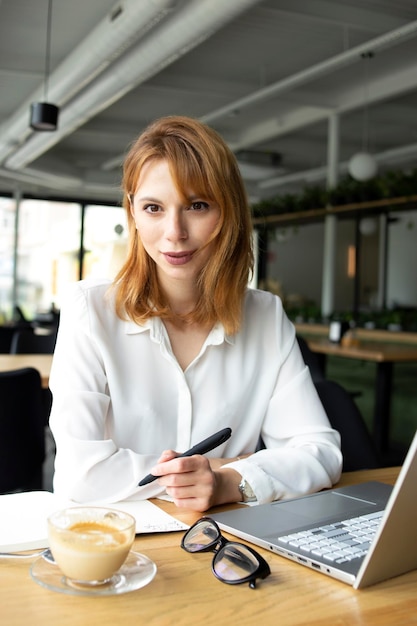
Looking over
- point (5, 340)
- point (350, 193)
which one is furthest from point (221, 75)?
point (5, 340)

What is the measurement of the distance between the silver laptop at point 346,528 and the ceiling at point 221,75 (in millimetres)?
1050

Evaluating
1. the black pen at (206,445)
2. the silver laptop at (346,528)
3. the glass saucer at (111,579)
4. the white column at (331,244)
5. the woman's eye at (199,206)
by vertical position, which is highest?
the white column at (331,244)

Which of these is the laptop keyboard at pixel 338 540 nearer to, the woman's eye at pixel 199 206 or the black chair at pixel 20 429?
the woman's eye at pixel 199 206

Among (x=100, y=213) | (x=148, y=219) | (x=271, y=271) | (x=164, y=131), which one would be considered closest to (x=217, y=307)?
(x=148, y=219)

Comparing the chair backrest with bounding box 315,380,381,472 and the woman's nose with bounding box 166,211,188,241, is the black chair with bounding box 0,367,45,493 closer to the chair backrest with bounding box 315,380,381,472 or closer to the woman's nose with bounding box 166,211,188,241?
the chair backrest with bounding box 315,380,381,472

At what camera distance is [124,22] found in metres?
5.55

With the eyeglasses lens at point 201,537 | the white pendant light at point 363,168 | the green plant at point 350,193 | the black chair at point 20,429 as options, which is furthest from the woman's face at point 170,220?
the white pendant light at point 363,168

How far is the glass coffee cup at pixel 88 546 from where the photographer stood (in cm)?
87

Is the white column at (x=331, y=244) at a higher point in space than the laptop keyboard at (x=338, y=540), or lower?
higher

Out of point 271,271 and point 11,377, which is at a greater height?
point 271,271

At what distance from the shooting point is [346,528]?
44.2 inches

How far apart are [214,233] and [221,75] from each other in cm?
756

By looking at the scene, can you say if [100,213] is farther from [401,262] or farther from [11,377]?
[11,377]

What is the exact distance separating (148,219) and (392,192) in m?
6.45
